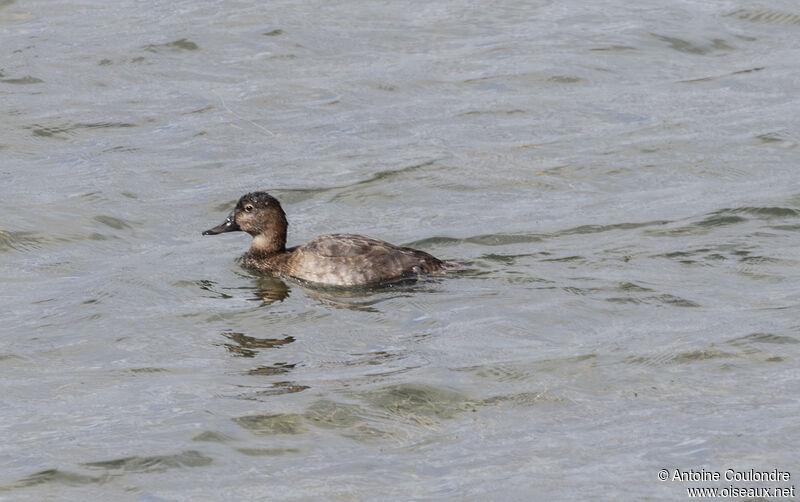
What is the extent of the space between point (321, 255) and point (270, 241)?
0.92 metres

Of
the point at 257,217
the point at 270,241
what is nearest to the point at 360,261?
the point at 270,241

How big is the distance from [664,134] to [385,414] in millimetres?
8773

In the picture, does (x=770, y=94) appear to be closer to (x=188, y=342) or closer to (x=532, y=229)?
(x=532, y=229)

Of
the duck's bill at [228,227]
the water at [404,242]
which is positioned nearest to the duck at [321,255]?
the duck's bill at [228,227]

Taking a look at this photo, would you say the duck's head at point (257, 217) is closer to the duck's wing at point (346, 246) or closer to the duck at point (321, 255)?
the duck at point (321, 255)

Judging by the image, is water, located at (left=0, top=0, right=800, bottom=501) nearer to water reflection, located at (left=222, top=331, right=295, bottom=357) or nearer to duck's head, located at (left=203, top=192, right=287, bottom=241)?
water reflection, located at (left=222, top=331, right=295, bottom=357)

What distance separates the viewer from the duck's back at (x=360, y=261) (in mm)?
12742

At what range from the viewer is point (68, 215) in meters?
14.9

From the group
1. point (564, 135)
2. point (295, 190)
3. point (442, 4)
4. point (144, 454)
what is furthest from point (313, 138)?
point (144, 454)

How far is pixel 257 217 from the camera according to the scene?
45.2 ft

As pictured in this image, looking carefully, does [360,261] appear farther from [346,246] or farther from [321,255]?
[321,255]

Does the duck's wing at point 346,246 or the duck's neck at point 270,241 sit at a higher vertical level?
the duck's wing at point 346,246

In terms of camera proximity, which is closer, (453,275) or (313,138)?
(453,275)

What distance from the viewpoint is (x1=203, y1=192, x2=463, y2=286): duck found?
12.8 metres
